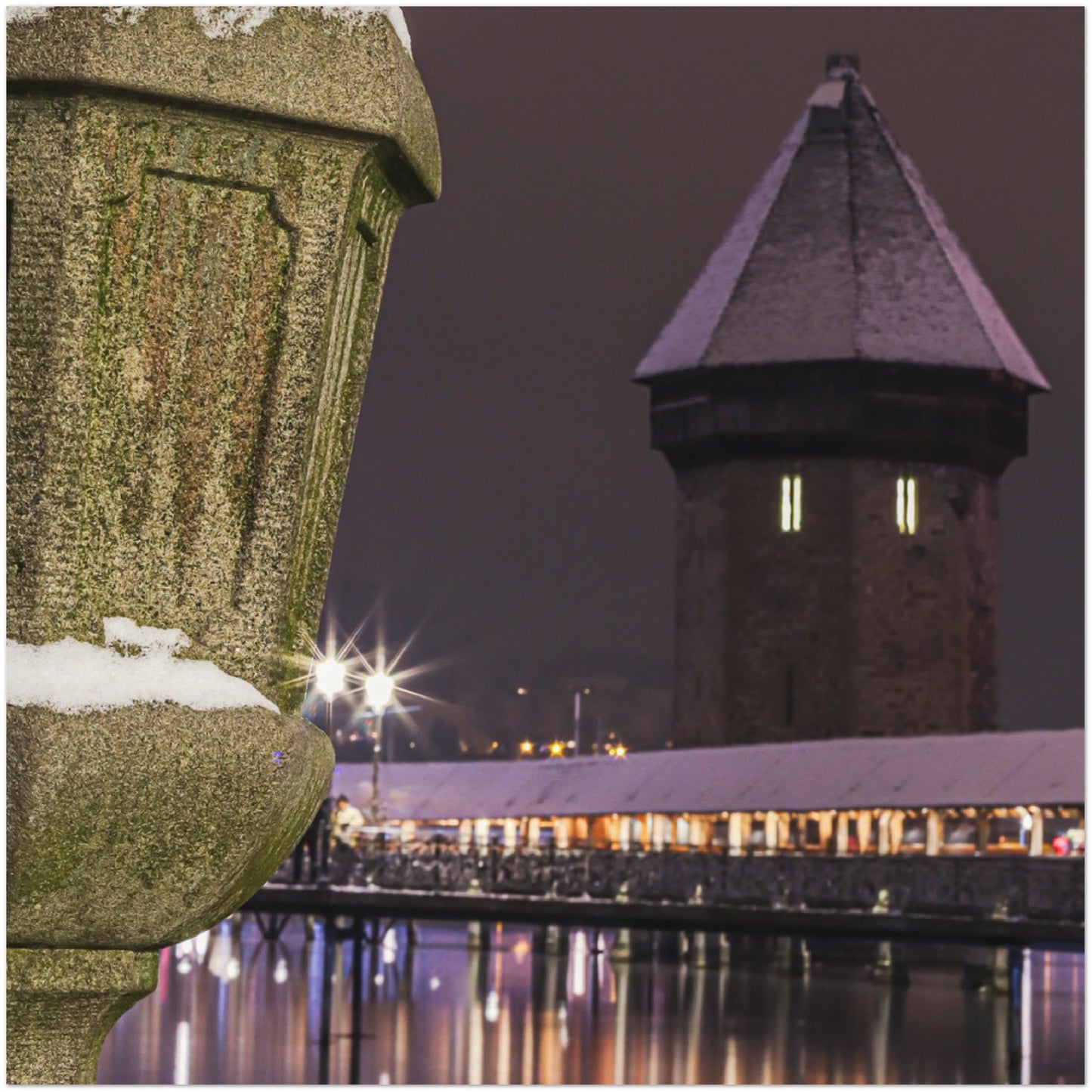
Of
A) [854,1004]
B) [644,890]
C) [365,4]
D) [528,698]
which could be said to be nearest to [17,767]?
[365,4]

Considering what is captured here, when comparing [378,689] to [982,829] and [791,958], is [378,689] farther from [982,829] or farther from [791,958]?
[791,958]

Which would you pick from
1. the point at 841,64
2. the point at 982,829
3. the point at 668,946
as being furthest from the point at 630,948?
the point at 841,64

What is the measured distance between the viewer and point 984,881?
92.6ft

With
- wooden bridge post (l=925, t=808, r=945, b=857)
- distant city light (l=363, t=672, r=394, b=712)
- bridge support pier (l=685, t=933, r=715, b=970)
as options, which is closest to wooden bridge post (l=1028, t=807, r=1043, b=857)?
wooden bridge post (l=925, t=808, r=945, b=857)

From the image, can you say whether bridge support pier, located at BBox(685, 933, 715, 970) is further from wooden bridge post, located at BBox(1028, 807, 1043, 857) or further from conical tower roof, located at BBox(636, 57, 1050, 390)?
wooden bridge post, located at BBox(1028, 807, 1043, 857)

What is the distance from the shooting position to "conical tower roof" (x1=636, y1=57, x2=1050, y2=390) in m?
53.9

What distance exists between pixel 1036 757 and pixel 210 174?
140 feet

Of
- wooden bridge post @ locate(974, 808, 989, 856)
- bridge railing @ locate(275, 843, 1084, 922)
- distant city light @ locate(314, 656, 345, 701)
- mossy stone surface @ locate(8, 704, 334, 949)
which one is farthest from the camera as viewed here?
wooden bridge post @ locate(974, 808, 989, 856)

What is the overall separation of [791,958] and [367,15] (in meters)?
52.1

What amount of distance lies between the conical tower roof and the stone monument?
5058 cm

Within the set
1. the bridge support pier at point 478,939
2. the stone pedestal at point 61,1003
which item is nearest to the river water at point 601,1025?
the bridge support pier at point 478,939

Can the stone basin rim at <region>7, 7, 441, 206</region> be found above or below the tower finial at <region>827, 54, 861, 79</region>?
below

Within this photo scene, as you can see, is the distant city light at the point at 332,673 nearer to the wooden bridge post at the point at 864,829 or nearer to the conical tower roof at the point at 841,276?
the wooden bridge post at the point at 864,829

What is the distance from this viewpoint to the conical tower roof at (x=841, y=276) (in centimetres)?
5391
